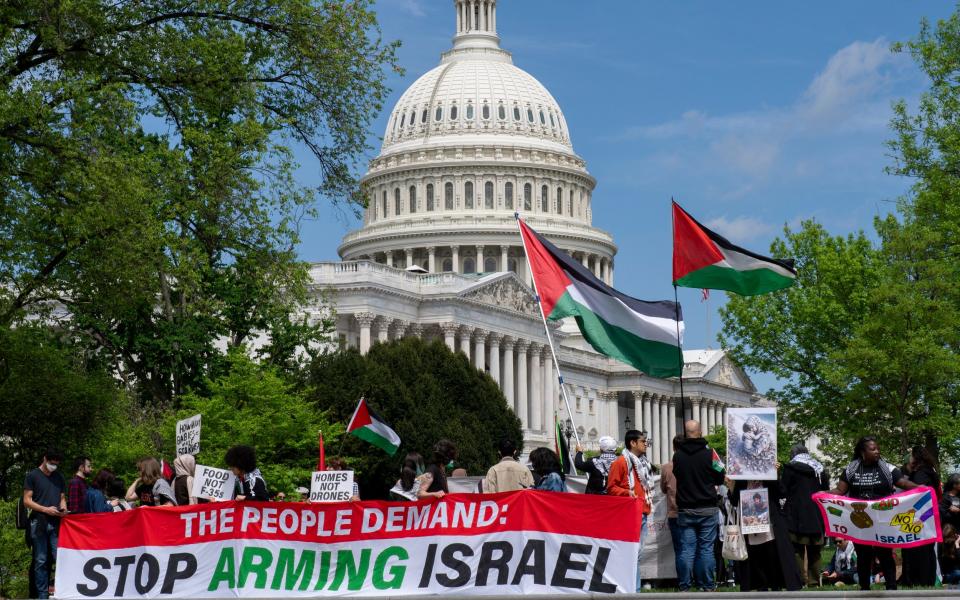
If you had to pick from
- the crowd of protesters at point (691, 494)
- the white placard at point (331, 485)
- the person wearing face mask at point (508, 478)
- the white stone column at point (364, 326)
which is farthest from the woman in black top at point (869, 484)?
the white stone column at point (364, 326)

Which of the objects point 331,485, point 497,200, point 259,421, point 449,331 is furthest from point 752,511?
point 497,200

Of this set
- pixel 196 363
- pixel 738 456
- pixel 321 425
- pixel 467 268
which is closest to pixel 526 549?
pixel 738 456

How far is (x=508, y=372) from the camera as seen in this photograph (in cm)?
12294

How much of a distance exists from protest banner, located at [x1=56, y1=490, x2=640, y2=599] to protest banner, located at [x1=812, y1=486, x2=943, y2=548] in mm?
3436

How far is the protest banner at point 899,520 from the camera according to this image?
20.7 meters

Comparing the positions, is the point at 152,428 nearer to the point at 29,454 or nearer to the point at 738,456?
the point at 29,454

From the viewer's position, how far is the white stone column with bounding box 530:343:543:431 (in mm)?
126938

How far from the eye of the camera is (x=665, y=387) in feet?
537

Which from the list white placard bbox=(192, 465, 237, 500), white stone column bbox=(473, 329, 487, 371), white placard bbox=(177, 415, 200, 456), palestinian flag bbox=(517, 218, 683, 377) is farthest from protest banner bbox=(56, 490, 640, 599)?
white stone column bbox=(473, 329, 487, 371)

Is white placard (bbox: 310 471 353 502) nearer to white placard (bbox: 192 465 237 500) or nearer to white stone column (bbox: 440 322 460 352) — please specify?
white placard (bbox: 192 465 237 500)

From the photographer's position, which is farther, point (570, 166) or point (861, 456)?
point (570, 166)

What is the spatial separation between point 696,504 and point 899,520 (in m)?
2.53

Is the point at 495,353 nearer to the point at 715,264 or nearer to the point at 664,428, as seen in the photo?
the point at 664,428

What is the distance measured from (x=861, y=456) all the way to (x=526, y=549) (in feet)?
15.3
